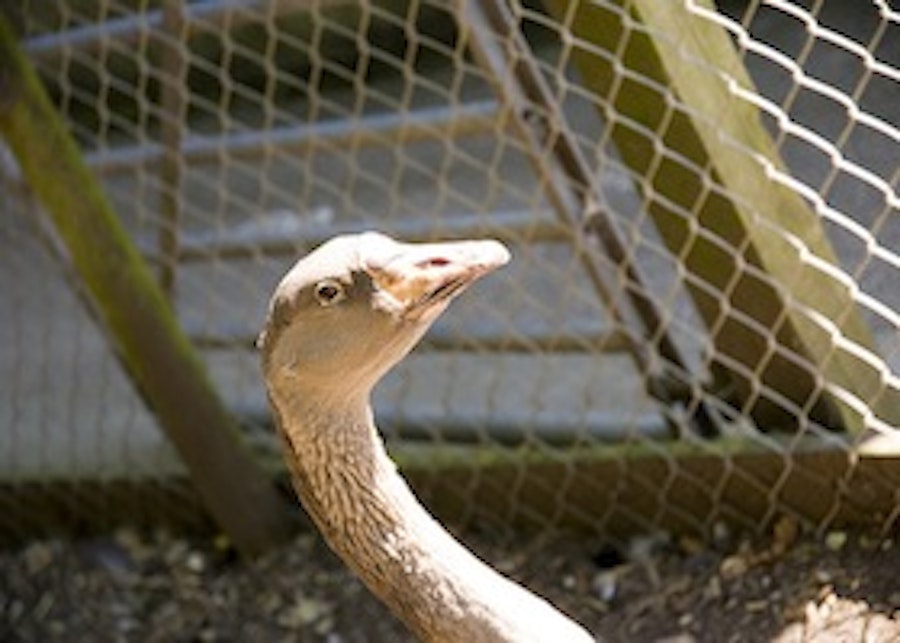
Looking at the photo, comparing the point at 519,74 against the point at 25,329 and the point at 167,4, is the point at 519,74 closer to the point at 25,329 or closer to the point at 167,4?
the point at 167,4

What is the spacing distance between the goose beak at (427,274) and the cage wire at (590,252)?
547mm

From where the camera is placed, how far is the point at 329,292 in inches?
54.4

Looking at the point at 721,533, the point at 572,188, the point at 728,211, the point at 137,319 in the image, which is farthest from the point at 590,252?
the point at 137,319

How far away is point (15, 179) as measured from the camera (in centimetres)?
240

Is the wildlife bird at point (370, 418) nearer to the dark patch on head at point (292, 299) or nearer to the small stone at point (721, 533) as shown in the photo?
the dark patch on head at point (292, 299)

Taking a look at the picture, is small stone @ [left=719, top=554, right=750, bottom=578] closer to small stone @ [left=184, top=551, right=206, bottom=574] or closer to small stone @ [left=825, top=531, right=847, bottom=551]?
small stone @ [left=825, top=531, right=847, bottom=551]

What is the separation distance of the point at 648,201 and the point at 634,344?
22cm

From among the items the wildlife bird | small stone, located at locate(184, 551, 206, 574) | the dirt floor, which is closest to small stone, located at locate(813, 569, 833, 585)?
the dirt floor

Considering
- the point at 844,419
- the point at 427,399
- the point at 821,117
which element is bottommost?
the point at 427,399

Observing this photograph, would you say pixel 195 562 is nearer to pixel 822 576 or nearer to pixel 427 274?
pixel 822 576

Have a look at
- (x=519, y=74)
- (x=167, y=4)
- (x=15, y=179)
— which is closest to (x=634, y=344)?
(x=519, y=74)

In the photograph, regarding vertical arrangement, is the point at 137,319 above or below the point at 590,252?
below

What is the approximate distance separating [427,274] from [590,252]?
2.42 feet

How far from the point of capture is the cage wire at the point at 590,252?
6.21ft
